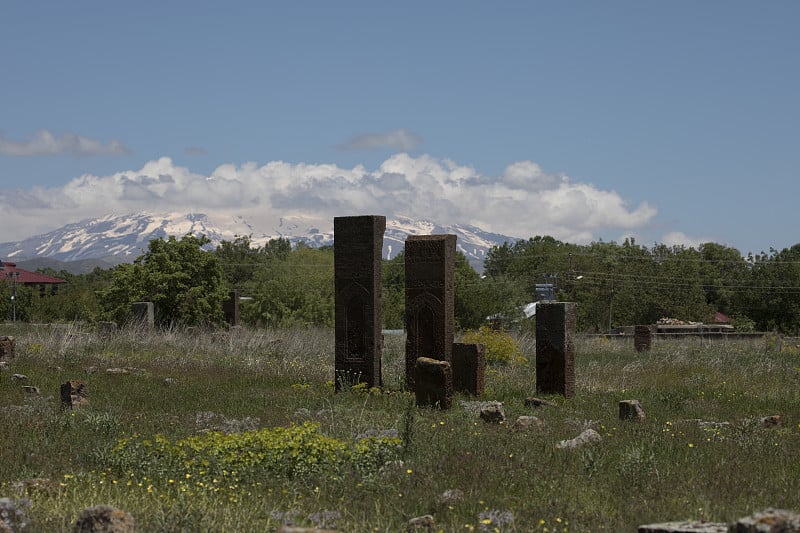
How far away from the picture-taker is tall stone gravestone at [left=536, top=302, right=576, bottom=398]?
56.5ft

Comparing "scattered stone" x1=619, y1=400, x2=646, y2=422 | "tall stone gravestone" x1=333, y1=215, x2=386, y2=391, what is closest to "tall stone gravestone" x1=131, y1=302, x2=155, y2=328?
"tall stone gravestone" x1=333, y1=215, x2=386, y2=391

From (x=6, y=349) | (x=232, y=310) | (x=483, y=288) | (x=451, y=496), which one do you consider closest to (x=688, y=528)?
(x=451, y=496)

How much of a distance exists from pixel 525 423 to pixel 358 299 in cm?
559

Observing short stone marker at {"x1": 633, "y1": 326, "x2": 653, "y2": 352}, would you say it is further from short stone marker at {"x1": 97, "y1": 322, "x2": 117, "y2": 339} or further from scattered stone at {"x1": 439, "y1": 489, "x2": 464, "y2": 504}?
scattered stone at {"x1": 439, "y1": 489, "x2": 464, "y2": 504}

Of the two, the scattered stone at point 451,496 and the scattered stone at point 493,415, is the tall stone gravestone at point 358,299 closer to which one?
the scattered stone at point 493,415

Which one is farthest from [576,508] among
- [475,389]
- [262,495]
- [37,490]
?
[475,389]

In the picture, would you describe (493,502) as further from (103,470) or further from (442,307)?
(442,307)

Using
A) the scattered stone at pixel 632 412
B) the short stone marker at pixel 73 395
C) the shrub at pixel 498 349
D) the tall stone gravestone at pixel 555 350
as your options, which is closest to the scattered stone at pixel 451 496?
the scattered stone at pixel 632 412

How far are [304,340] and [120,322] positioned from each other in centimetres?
1197

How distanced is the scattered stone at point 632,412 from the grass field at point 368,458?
0.16 metres

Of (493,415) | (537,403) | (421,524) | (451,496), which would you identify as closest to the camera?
(421,524)

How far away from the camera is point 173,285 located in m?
35.4

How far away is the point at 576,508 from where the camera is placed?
762 centimetres

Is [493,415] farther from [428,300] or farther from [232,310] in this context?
[232,310]
